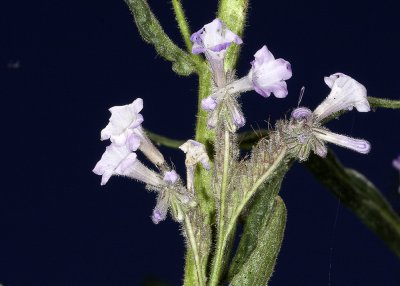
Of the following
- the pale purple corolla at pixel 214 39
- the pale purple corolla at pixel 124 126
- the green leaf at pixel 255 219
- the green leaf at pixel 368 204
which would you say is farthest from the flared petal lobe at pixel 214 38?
the green leaf at pixel 368 204

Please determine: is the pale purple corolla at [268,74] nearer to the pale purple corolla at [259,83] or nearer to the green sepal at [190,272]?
the pale purple corolla at [259,83]

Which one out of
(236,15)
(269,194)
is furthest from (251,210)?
(236,15)

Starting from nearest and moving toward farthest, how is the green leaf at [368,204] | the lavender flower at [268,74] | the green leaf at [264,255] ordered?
the lavender flower at [268,74], the green leaf at [264,255], the green leaf at [368,204]

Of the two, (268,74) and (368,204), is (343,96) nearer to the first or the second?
(268,74)

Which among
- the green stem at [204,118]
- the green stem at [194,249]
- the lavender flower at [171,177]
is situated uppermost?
the green stem at [204,118]

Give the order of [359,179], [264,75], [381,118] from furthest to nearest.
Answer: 1. [381,118]
2. [359,179]
3. [264,75]

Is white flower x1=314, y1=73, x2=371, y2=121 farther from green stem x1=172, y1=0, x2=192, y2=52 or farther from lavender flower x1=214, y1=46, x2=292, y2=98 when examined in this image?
green stem x1=172, y1=0, x2=192, y2=52

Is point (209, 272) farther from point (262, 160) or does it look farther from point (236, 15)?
point (236, 15)
